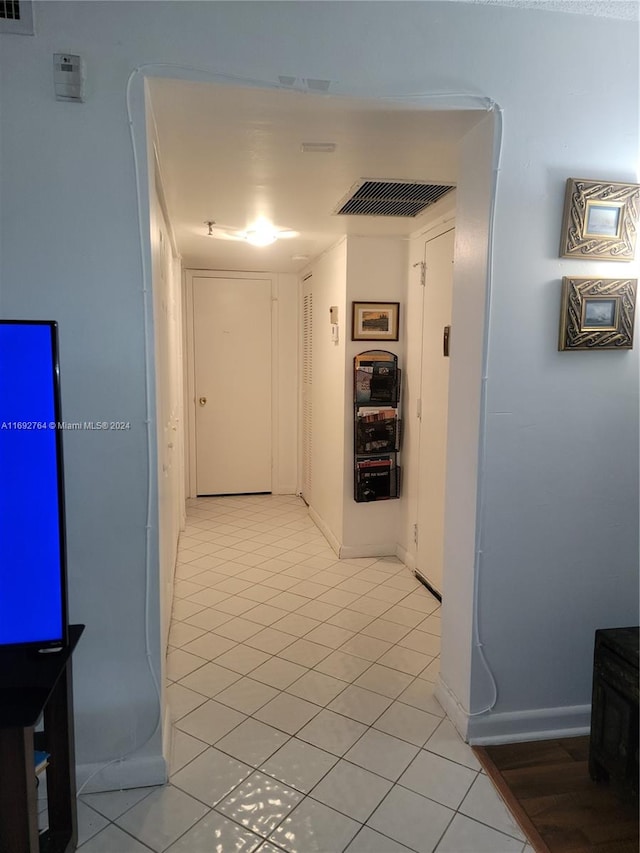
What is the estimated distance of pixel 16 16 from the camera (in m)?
1.55

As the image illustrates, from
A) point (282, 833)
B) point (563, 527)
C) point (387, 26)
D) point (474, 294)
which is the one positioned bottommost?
point (282, 833)

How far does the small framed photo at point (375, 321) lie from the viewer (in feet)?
12.2

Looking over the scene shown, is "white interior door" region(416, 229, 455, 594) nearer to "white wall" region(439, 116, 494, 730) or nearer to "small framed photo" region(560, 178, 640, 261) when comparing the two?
"white wall" region(439, 116, 494, 730)

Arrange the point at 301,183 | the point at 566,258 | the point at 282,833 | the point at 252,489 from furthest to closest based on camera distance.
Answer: the point at 252,489
the point at 301,183
the point at 566,258
the point at 282,833

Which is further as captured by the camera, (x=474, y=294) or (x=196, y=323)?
(x=196, y=323)

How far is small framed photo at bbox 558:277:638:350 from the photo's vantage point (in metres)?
1.95

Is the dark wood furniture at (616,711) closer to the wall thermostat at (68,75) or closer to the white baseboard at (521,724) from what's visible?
the white baseboard at (521,724)

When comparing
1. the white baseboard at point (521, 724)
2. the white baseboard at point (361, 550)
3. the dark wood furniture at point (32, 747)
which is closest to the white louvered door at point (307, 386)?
the white baseboard at point (361, 550)

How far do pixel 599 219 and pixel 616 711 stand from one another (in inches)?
62.7

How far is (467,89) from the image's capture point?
1822 millimetres

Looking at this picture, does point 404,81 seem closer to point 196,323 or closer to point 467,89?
point 467,89

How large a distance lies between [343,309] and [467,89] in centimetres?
199

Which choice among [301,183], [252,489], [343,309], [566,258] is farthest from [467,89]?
[252,489]

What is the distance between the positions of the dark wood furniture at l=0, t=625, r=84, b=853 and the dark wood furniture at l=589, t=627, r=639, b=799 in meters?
1.60
